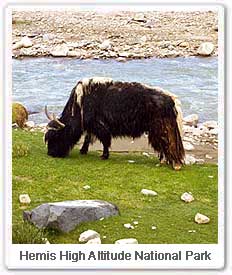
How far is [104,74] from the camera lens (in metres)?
2.04

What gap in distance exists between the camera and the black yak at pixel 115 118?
6.72 feet

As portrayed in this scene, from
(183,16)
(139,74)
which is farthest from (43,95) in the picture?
(183,16)

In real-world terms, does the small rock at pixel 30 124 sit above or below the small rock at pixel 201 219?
above

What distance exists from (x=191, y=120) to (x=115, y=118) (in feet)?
0.77

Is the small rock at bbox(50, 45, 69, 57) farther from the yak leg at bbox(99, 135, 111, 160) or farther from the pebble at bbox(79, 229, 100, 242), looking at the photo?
the pebble at bbox(79, 229, 100, 242)

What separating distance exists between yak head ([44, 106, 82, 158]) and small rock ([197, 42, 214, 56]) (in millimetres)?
417

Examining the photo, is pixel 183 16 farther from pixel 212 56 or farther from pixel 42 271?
pixel 42 271

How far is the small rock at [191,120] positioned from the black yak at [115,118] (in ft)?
0.08

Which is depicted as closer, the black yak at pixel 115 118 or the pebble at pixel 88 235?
the pebble at pixel 88 235

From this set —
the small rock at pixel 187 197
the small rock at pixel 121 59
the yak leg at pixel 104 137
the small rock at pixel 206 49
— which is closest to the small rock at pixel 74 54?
the small rock at pixel 121 59

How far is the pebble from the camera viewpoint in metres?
1.94

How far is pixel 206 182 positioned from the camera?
2004 millimetres

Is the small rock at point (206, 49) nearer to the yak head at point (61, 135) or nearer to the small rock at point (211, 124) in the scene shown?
the small rock at point (211, 124)

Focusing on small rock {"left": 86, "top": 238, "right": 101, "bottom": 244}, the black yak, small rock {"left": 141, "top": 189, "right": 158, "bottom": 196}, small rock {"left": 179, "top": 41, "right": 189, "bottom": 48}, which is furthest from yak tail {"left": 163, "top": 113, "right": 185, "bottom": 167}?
small rock {"left": 86, "top": 238, "right": 101, "bottom": 244}
